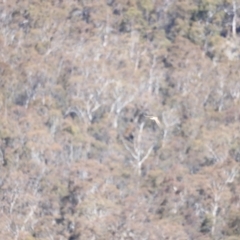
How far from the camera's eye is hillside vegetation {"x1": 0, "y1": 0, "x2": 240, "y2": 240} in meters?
30.3

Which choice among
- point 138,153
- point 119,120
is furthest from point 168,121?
point 138,153

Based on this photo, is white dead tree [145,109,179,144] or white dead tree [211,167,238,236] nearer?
white dead tree [211,167,238,236]

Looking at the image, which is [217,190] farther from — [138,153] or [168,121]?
[168,121]

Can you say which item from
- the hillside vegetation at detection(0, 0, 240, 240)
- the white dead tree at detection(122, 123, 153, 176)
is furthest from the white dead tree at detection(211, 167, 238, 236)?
the white dead tree at detection(122, 123, 153, 176)

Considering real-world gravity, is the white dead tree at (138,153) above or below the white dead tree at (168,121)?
below

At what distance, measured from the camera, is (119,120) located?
121 feet

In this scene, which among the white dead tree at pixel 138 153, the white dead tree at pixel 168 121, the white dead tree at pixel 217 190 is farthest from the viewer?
the white dead tree at pixel 168 121

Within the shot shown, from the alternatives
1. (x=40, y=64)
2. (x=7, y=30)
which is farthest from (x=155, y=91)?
(x=7, y=30)

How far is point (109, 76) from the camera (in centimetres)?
3869

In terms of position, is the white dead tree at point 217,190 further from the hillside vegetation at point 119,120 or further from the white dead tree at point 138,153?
the white dead tree at point 138,153

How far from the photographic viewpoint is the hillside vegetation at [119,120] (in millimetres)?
30328

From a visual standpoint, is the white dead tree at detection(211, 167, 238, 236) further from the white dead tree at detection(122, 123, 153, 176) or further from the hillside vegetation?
the white dead tree at detection(122, 123, 153, 176)

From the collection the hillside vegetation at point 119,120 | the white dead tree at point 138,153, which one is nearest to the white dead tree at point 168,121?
the hillside vegetation at point 119,120

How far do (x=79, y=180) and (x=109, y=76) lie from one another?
7787mm
